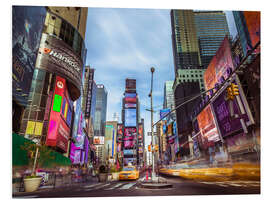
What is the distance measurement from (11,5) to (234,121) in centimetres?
2460

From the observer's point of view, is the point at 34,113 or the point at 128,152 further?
the point at 128,152

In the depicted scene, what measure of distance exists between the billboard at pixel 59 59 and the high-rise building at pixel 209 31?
95.8m

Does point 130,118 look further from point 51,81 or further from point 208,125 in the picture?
point 51,81

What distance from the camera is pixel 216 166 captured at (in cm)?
1702

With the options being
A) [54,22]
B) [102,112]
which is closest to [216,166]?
[54,22]

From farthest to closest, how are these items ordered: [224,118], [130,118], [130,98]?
[130,98] < [130,118] < [224,118]

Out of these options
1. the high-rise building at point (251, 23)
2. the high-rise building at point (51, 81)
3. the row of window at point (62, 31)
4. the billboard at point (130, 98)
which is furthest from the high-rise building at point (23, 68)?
the billboard at point (130, 98)

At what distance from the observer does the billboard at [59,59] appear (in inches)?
1071

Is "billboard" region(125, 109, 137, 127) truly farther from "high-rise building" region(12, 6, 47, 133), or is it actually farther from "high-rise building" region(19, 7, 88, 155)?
"high-rise building" region(12, 6, 47, 133)

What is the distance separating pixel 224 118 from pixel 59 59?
29539 millimetres

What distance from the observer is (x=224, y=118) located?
78.2 ft

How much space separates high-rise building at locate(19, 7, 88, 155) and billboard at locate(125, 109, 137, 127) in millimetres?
120801

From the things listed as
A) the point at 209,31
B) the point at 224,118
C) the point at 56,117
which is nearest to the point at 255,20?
the point at 224,118
